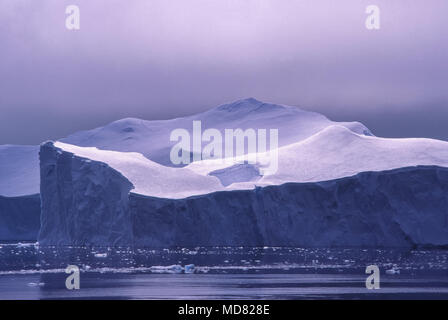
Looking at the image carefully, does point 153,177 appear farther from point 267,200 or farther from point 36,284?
point 36,284

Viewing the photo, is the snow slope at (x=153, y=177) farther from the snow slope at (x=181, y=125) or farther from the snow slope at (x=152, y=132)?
the snow slope at (x=181, y=125)

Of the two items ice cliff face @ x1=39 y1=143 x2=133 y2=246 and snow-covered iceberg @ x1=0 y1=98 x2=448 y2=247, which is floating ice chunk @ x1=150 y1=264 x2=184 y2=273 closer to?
snow-covered iceberg @ x1=0 y1=98 x2=448 y2=247

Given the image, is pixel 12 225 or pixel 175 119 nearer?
pixel 12 225

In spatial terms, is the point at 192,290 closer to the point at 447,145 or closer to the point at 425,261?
the point at 425,261

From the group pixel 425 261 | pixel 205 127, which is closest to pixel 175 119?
pixel 205 127

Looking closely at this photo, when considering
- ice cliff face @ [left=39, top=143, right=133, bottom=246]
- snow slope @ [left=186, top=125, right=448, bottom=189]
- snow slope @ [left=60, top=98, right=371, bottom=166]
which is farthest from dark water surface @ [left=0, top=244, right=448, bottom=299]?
snow slope @ [left=60, top=98, right=371, bottom=166]

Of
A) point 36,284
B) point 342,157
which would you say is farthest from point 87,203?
point 36,284
